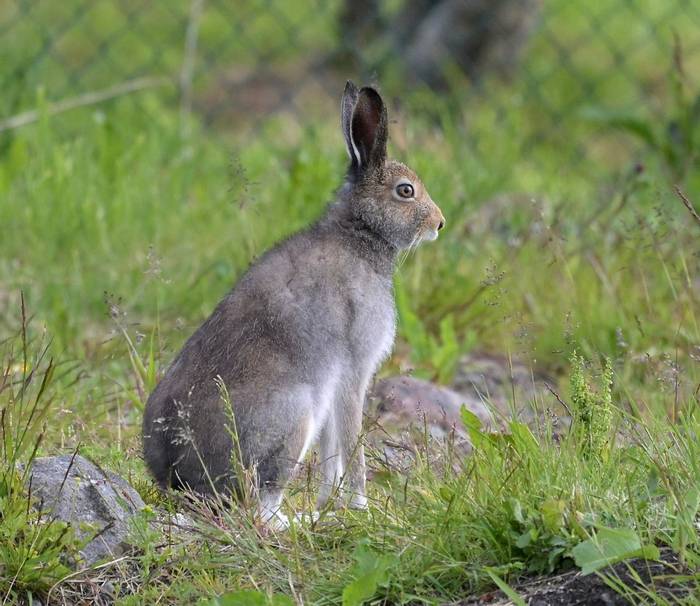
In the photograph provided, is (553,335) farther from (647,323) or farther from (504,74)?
(504,74)

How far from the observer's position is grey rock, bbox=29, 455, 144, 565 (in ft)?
11.3

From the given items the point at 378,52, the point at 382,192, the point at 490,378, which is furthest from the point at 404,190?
the point at 378,52

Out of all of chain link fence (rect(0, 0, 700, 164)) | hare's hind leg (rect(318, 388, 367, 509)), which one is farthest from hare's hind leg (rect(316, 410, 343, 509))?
chain link fence (rect(0, 0, 700, 164))

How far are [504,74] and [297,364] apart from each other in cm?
779

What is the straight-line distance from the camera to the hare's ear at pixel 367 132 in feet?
14.2

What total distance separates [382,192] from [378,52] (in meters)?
6.92

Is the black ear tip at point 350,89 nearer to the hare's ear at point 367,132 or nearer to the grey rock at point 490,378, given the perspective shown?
the hare's ear at point 367,132

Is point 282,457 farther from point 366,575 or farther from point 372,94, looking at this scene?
point 372,94

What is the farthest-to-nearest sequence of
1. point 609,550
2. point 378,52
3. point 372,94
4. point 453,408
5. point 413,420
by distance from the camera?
1. point 378,52
2. point 453,408
3. point 413,420
4. point 372,94
5. point 609,550

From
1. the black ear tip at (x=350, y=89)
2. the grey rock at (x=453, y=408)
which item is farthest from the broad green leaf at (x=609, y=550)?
the black ear tip at (x=350, y=89)

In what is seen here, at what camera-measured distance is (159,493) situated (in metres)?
3.93

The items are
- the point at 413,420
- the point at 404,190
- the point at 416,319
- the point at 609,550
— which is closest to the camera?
the point at 609,550

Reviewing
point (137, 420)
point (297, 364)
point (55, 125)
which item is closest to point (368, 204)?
point (297, 364)

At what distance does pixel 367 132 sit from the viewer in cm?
445
